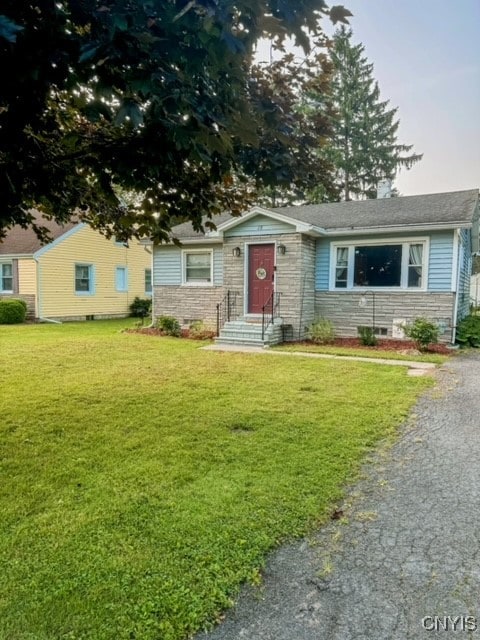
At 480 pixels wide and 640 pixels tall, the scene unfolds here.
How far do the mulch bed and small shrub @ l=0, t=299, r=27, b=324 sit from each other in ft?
36.8

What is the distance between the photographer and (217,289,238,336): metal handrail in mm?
12594

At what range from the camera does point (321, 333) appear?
11422 mm

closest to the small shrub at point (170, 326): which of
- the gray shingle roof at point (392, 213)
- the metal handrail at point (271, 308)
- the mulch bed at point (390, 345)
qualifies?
the gray shingle roof at point (392, 213)

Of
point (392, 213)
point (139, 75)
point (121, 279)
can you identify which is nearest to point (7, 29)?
point (139, 75)

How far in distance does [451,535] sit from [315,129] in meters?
3.71

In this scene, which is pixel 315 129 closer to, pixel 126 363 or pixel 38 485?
pixel 38 485

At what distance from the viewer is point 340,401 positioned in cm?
568

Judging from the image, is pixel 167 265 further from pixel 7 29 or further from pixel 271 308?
pixel 7 29

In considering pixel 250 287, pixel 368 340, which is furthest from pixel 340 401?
pixel 250 287

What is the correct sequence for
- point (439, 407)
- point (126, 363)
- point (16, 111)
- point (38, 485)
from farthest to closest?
point (126, 363)
point (439, 407)
point (38, 485)
point (16, 111)

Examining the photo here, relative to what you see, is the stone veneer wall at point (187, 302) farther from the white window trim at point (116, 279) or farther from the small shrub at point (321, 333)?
the white window trim at point (116, 279)

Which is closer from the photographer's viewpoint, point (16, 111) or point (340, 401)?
point (16, 111)

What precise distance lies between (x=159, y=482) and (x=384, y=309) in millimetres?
9622

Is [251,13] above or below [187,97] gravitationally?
above
